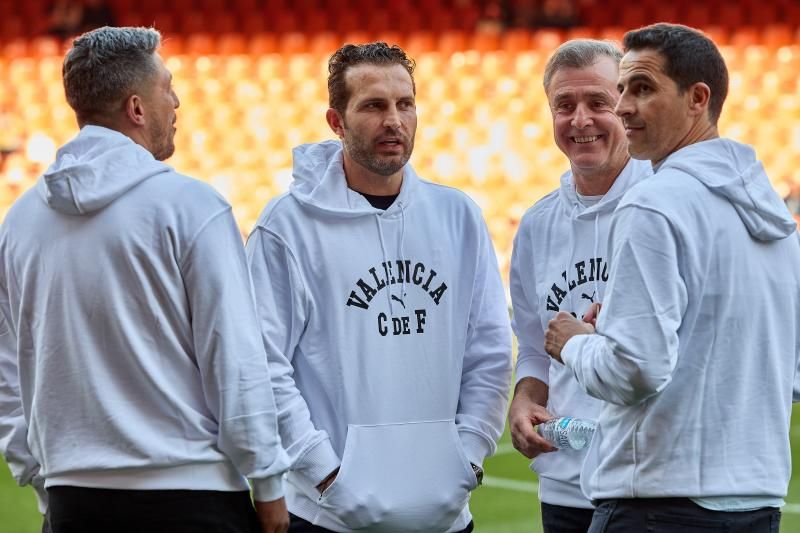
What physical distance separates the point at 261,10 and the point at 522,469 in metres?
11.0

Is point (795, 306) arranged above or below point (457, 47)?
below

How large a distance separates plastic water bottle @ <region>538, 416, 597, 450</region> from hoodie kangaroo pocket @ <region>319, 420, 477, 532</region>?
23 cm

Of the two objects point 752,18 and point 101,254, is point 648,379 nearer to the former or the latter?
point 101,254

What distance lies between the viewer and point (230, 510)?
244cm

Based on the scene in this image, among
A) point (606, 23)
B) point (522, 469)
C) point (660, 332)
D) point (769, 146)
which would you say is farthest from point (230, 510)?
point (606, 23)

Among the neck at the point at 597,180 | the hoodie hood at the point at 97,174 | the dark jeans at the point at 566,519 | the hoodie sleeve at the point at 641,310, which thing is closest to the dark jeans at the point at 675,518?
the hoodie sleeve at the point at 641,310

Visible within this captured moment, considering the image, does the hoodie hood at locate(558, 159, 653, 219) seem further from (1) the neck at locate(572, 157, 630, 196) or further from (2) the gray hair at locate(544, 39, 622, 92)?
(2) the gray hair at locate(544, 39, 622, 92)

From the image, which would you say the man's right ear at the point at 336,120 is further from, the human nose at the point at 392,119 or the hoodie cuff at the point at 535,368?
the hoodie cuff at the point at 535,368

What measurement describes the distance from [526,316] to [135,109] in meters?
1.26

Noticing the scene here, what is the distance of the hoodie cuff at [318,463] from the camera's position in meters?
2.85

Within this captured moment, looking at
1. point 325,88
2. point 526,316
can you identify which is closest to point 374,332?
point 526,316

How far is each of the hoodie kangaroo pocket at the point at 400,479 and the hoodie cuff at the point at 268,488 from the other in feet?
1.18

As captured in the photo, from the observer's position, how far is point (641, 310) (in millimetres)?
2223

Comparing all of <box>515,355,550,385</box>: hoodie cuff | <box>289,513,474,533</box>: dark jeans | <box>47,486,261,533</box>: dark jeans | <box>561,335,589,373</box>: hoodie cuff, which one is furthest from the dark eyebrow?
<box>289,513,474,533</box>: dark jeans
